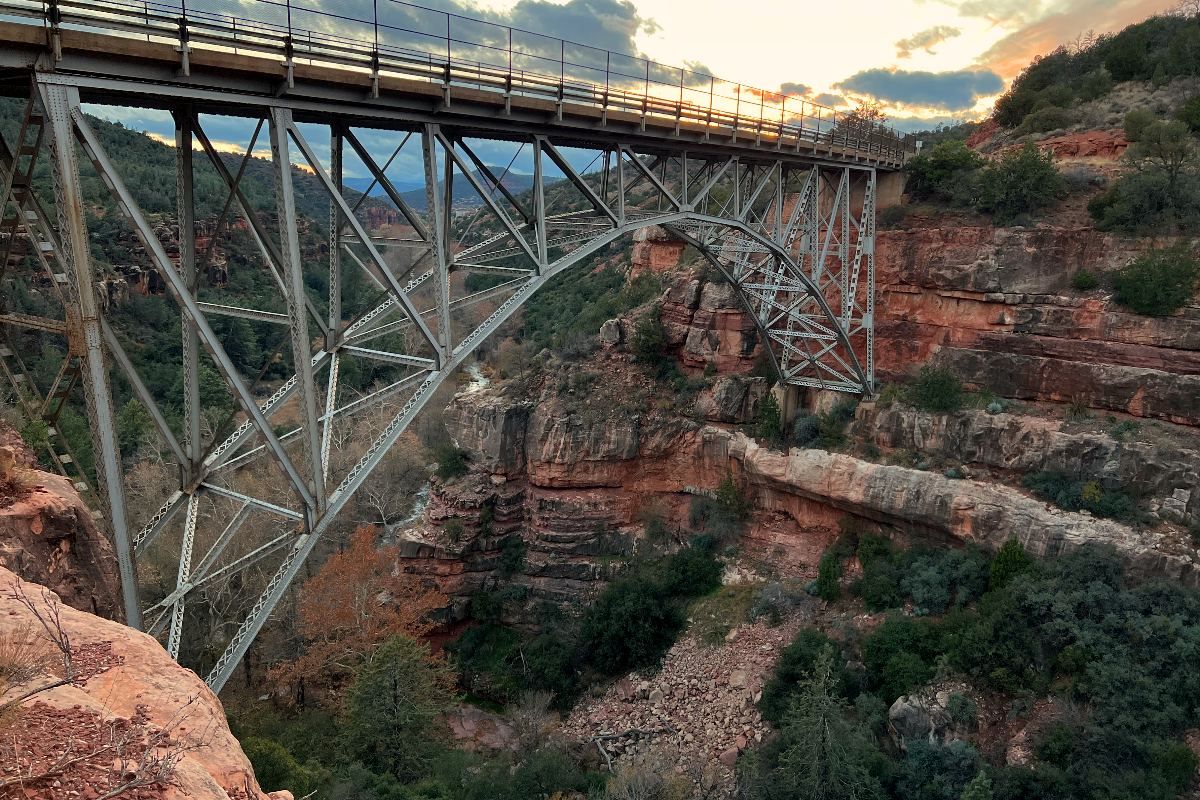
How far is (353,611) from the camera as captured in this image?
18.7 metres

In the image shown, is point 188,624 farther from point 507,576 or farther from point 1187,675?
point 1187,675

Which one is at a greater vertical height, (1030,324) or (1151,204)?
(1151,204)

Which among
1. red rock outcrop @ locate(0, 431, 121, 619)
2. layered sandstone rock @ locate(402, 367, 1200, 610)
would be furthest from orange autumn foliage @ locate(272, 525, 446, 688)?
red rock outcrop @ locate(0, 431, 121, 619)

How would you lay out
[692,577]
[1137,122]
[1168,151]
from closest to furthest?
[1168,151], [1137,122], [692,577]

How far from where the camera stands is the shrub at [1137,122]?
62.6 ft

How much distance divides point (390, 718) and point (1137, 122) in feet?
79.9

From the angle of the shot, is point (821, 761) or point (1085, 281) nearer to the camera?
point (821, 761)

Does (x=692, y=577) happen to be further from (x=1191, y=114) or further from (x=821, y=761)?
(x=1191, y=114)

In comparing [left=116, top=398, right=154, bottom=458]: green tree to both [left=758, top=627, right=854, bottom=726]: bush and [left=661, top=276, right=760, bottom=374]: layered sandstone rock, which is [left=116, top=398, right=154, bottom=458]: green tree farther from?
[left=758, top=627, right=854, bottom=726]: bush

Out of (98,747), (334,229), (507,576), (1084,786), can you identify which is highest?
(334,229)

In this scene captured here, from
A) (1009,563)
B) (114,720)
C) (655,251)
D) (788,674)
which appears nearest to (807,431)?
(1009,563)

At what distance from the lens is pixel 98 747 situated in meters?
3.12

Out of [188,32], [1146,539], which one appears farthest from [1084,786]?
[188,32]

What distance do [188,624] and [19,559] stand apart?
49.2 ft
